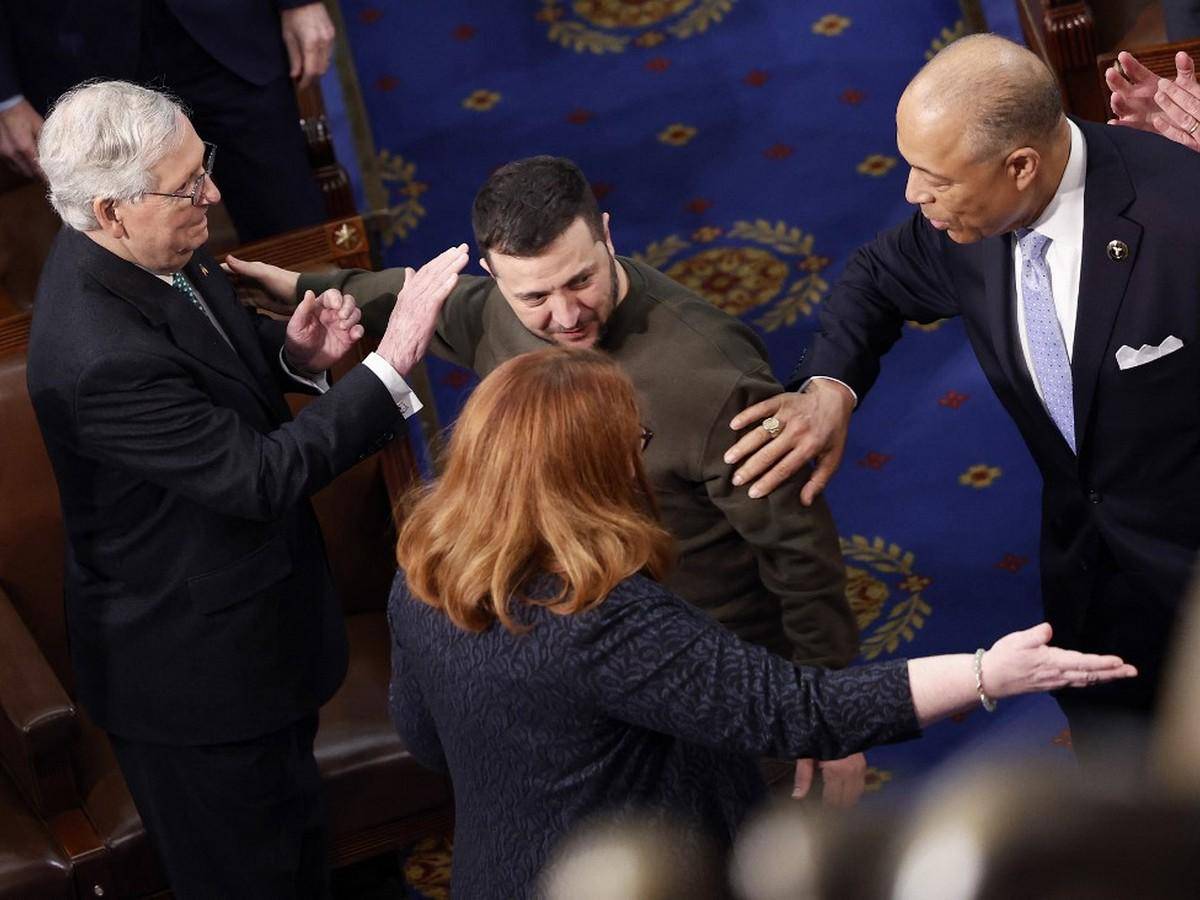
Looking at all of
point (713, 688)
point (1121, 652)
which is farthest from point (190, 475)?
point (1121, 652)

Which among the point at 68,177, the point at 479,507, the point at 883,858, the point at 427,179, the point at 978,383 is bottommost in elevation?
the point at 978,383

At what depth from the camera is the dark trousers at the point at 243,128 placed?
4.00m

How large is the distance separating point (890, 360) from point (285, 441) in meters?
2.14

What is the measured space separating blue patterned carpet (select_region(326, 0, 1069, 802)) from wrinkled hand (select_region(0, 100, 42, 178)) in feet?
3.72

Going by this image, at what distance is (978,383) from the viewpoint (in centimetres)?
435

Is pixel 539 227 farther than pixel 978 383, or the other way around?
pixel 978 383

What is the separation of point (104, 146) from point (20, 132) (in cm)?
146

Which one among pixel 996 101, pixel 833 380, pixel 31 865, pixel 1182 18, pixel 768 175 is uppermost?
pixel 996 101

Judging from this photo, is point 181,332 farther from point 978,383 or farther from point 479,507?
point 978,383

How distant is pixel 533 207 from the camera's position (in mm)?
2535

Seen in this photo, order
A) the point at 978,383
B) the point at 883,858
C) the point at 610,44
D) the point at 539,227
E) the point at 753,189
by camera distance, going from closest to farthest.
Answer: the point at 883,858 → the point at 539,227 → the point at 978,383 → the point at 753,189 → the point at 610,44

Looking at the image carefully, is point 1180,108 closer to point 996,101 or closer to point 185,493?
point 996,101

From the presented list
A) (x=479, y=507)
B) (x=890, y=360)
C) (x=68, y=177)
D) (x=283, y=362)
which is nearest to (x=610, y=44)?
(x=890, y=360)

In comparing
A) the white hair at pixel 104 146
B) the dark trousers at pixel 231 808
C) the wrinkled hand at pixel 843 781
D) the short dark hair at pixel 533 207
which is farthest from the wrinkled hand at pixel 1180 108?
the dark trousers at pixel 231 808
